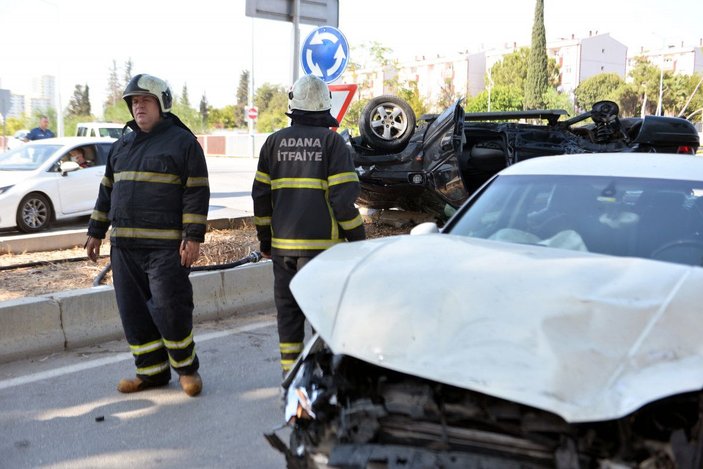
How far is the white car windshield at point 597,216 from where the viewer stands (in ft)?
10.4

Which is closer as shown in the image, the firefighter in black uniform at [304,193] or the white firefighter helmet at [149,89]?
the firefighter in black uniform at [304,193]

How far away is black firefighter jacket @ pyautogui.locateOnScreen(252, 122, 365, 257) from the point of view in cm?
412

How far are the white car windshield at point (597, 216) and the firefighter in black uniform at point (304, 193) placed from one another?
29.4 inches

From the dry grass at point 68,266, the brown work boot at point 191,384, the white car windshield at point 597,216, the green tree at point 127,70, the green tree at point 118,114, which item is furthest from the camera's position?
the green tree at point 127,70

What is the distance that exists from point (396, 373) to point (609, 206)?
1521 millimetres

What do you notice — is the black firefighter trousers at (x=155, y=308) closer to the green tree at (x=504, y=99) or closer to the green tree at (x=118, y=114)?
the green tree at (x=118, y=114)

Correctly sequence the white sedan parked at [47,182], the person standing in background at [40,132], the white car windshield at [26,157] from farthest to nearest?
the person standing in background at [40,132]
the white car windshield at [26,157]
the white sedan parked at [47,182]

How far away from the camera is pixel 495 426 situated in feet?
7.55

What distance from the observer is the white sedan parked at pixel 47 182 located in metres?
10.8

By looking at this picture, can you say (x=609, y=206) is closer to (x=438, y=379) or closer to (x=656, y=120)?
(x=438, y=379)

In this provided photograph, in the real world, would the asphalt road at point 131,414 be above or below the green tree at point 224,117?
below

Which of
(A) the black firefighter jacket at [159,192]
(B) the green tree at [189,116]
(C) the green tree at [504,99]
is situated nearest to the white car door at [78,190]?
(A) the black firefighter jacket at [159,192]

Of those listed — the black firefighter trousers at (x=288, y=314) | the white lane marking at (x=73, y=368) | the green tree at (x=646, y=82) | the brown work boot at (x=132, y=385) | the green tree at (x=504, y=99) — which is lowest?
the white lane marking at (x=73, y=368)

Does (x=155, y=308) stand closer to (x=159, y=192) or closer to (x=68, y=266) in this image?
(x=159, y=192)
